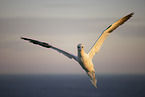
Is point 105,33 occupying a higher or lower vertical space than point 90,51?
higher

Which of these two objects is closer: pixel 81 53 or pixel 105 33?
pixel 81 53

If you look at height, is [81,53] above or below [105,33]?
below

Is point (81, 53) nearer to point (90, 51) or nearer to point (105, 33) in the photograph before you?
point (90, 51)

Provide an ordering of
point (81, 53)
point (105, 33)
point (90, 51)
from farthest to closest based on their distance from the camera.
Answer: point (105, 33) → point (90, 51) → point (81, 53)

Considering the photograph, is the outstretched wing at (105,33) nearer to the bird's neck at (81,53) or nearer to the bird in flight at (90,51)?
the bird in flight at (90,51)

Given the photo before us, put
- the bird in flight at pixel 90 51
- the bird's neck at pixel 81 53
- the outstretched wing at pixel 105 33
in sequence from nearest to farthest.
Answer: the bird's neck at pixel 81 53
the bird in flight at pixel 90 51
the outstretched wing at pixel 105 33

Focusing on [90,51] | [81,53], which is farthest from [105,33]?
[81,53]

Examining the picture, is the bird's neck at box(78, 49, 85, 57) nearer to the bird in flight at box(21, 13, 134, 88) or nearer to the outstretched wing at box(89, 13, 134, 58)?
the bird in flight at box(21, 13, 134, 88)

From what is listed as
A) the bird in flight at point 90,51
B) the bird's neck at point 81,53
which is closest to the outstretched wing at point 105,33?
the bird in flight at point 90,51

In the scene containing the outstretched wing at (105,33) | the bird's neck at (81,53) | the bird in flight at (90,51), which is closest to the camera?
the bird's neck at (81,53)

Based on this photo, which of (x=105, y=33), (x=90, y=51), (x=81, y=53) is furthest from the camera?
(x=105, y=33)

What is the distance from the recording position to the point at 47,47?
443 inches

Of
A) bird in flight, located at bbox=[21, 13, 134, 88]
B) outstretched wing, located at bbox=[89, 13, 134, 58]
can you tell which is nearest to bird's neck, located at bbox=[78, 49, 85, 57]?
bird in flight, located at bbox=[21, 13, 134, 88]

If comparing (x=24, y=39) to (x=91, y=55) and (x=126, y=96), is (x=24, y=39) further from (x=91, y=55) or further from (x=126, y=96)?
(x=126, y=96)
